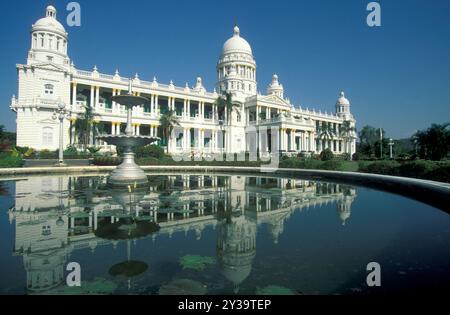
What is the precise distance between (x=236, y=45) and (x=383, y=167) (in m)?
60.6

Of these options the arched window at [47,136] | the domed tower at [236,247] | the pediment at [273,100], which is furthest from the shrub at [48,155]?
the pediment at [273,100]

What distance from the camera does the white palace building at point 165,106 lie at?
3750 cm

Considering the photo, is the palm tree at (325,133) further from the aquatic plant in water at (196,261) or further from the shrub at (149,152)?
the aquatic plant in water at (196,261)

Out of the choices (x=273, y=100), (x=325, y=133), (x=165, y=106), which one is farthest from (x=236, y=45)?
(x=325, y=133)

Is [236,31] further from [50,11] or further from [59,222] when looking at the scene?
[59,222]

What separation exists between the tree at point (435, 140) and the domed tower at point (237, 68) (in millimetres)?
40210

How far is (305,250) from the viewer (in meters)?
6.04

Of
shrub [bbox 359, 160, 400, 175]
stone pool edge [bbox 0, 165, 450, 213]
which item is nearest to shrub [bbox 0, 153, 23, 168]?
stone pool edge [bbox 0, 165, 450, 213]

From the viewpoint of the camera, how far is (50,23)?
40.0 metres

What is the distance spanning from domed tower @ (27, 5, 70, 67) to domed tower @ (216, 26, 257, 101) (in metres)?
35.9

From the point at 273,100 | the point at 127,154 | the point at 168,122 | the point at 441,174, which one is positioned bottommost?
the point at 441,174

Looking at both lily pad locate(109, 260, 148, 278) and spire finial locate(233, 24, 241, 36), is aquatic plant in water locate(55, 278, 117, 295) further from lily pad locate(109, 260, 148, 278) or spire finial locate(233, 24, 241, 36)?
Result: spire finial locate(233, 24, 241, 36)
